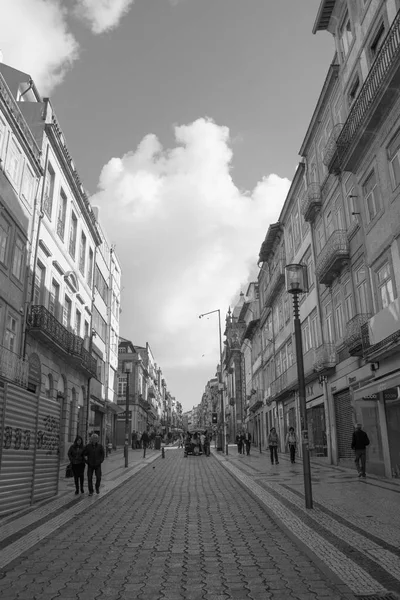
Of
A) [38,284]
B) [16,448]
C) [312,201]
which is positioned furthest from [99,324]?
[16,448]

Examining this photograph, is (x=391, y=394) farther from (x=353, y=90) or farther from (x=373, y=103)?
(x=353, y=90)

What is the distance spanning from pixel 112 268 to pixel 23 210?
73.1 feet

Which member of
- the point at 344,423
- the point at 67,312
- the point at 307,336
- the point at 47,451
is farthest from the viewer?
the point at 67,312

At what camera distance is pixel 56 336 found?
23453mm

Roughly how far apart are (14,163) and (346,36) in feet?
45.9

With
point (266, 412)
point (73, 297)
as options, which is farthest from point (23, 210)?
point (266, 412)

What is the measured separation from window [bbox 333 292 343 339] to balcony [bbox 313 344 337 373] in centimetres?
→ 68

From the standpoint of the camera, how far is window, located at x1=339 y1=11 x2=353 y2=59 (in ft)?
66.2

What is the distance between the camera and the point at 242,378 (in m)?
67.7

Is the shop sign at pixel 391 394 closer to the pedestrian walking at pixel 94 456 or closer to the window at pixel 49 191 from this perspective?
the pedestrian walking at pixel 94 456

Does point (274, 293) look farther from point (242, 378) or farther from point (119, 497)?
point (242, 378)

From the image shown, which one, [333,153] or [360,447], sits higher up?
[333,153]

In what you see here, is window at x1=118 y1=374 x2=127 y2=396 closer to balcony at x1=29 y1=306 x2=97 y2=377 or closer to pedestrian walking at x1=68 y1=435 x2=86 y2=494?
balcony at x1=29 y1=306 x2=97 y2=377

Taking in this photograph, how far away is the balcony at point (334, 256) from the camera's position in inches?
805
